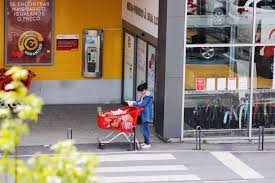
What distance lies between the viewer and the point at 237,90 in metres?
21.0

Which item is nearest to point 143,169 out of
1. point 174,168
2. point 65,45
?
point 174,168

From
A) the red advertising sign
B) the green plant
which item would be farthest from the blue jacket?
the green plant

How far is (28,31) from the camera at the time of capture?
81.1 ft

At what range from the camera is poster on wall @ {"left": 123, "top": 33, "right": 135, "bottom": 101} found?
81.0 ft

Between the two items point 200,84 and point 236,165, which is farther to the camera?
point 200,84

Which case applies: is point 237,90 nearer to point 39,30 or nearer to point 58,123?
point 58,123

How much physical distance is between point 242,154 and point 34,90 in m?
8.07

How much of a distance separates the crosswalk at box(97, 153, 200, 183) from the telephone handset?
6468 millimetres

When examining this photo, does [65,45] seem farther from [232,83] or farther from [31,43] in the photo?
[232,83]

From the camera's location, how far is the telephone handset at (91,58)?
82.7 ft

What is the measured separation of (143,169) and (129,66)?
7394 millimetres

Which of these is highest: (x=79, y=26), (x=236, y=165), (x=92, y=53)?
(x=79, y=26)

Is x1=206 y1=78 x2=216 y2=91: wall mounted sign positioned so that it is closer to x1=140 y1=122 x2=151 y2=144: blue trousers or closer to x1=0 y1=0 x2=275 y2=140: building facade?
x1=0 y1=0 x2=275 y2=140: building facade

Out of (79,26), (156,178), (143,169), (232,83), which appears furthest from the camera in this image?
(79,26)
